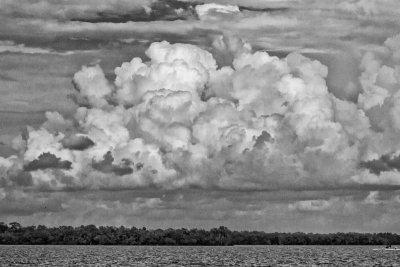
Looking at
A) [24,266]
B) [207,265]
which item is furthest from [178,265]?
[24,266]

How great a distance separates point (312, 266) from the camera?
592 ft

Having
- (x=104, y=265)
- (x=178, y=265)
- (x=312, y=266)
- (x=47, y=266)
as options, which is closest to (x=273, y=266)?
(x=312, y=266)

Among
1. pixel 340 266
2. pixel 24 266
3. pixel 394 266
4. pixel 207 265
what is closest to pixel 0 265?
pixel 24 266

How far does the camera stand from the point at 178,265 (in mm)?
183500

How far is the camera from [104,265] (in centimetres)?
18050

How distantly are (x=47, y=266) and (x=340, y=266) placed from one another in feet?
207

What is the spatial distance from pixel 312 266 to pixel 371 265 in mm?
16028

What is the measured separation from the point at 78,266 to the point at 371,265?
65.3 meters

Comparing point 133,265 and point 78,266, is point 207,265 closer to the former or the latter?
point 133,265

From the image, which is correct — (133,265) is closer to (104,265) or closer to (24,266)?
(104,265)

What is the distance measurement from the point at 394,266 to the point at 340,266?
12.0 m

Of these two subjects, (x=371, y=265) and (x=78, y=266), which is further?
(x=371, y=265)

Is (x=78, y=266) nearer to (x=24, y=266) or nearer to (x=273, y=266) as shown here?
(x=24, y=266)

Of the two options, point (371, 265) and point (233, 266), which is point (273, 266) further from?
point (371, 265)
